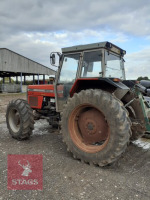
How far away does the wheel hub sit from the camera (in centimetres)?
336


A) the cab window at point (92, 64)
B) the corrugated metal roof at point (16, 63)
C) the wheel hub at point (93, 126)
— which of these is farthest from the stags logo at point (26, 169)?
the corrugated metal roof at point (16, 63)

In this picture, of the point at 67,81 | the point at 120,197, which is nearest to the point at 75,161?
the point at 120,197

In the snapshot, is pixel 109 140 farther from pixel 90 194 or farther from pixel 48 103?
pixel 48 103

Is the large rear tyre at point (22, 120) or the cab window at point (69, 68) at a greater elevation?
the cab window at point (69, 68)

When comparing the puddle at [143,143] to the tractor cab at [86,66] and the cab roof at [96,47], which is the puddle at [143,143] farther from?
the cab roof at [96,47]

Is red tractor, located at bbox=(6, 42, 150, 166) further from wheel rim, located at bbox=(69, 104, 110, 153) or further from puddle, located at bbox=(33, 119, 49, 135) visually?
puddle, located at bbox=(33, 119, 49, 135)

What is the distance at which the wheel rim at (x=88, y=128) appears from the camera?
11.0ft

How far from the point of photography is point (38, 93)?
517 centimetres

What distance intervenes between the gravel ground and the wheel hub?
0.52 meters

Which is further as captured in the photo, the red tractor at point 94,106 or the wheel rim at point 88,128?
the wheel rim at point 88,128

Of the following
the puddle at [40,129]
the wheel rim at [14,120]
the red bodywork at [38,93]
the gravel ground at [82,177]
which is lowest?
the gravel ground at [82,177]

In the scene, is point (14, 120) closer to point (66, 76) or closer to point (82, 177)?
point (66, 76)

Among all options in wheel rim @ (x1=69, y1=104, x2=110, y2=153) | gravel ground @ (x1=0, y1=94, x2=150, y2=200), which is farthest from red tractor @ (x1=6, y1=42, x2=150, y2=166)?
gravel ground @ (x1=0, y1=94, x2=150, y2=200)

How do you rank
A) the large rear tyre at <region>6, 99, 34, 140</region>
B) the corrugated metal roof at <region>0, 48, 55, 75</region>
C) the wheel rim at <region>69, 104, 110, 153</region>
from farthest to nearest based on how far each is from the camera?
the corrugated metal roof at <region>0, 48, 55, 75</region>
the large rear tyre at <region>6, 99, 34, 140</region>
the wheel rim at <region>69, 104, 110, 153</region>
